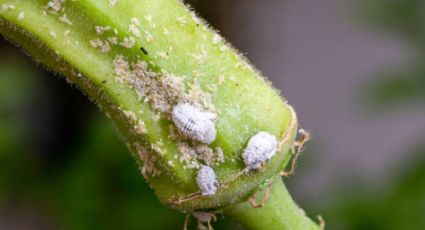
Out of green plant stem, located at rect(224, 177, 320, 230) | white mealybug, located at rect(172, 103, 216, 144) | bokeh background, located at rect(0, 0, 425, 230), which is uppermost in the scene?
white mealybug, located at rect(172, 103, 216, 144)

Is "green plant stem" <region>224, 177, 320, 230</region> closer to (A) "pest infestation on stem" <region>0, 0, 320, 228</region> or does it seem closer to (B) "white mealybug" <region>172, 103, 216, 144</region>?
(A) "pest infestation on stem" <region>0, 0, 320, 228</region>

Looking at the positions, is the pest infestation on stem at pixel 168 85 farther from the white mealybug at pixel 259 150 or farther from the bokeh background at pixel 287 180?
the bokeh background at pixel 287 180

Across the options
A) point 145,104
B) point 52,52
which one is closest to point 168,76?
point 145,104

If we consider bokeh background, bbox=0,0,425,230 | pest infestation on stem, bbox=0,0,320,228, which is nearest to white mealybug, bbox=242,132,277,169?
pest infestation on stem, bbox=0,0,320,228

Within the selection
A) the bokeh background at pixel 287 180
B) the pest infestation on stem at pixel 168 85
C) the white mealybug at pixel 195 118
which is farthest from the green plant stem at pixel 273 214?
the bokeh background at pixel 287 180

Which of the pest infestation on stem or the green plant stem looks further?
the green plant stem

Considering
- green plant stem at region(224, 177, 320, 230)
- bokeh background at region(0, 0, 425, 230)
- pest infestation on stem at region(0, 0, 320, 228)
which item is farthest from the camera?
bokeh background at region(0, 0, 425, 230)

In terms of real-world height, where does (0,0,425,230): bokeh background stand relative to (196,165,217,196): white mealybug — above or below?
below

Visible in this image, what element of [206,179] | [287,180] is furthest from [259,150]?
[287,180]
